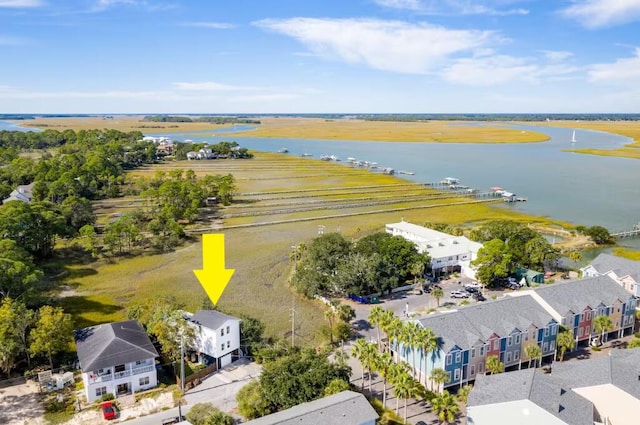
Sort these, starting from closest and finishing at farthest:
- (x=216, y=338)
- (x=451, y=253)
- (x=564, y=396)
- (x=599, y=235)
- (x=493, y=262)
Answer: (x=564, y=396), (x=216, y=338), (x=493, y=262), (x=451, y=253), (x=599, y=235)

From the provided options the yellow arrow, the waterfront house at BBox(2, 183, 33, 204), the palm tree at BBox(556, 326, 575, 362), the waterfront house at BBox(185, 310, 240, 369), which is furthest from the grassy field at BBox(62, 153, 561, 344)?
the palm tree at BBox(556, 326, 575, 362)

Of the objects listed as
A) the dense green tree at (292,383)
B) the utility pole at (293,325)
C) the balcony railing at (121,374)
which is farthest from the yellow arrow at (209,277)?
the dense green tree at (292,383)

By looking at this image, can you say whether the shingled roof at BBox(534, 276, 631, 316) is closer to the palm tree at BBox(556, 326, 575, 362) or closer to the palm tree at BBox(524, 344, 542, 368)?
the palm tree at BBox(556, 326, 575, 362)

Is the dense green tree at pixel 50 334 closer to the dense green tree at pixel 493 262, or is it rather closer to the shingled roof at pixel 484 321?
the shingled roof at pixel 484 321

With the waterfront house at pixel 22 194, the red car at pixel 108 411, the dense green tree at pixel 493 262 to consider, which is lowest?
the red car at pixel 108 411

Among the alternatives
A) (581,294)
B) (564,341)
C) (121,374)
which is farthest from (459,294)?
(121,374)

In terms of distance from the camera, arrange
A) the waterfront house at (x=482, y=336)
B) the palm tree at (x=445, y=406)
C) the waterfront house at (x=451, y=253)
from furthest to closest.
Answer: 1. the waterfront house at (x=451, y=253)
2. the waterfront house at (x=482, y=336)
3. the palm tree at (x=445, y=406)

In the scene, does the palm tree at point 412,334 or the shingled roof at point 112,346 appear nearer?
the palm tree at point 412,334

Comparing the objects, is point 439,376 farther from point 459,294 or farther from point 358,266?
point 459,294
